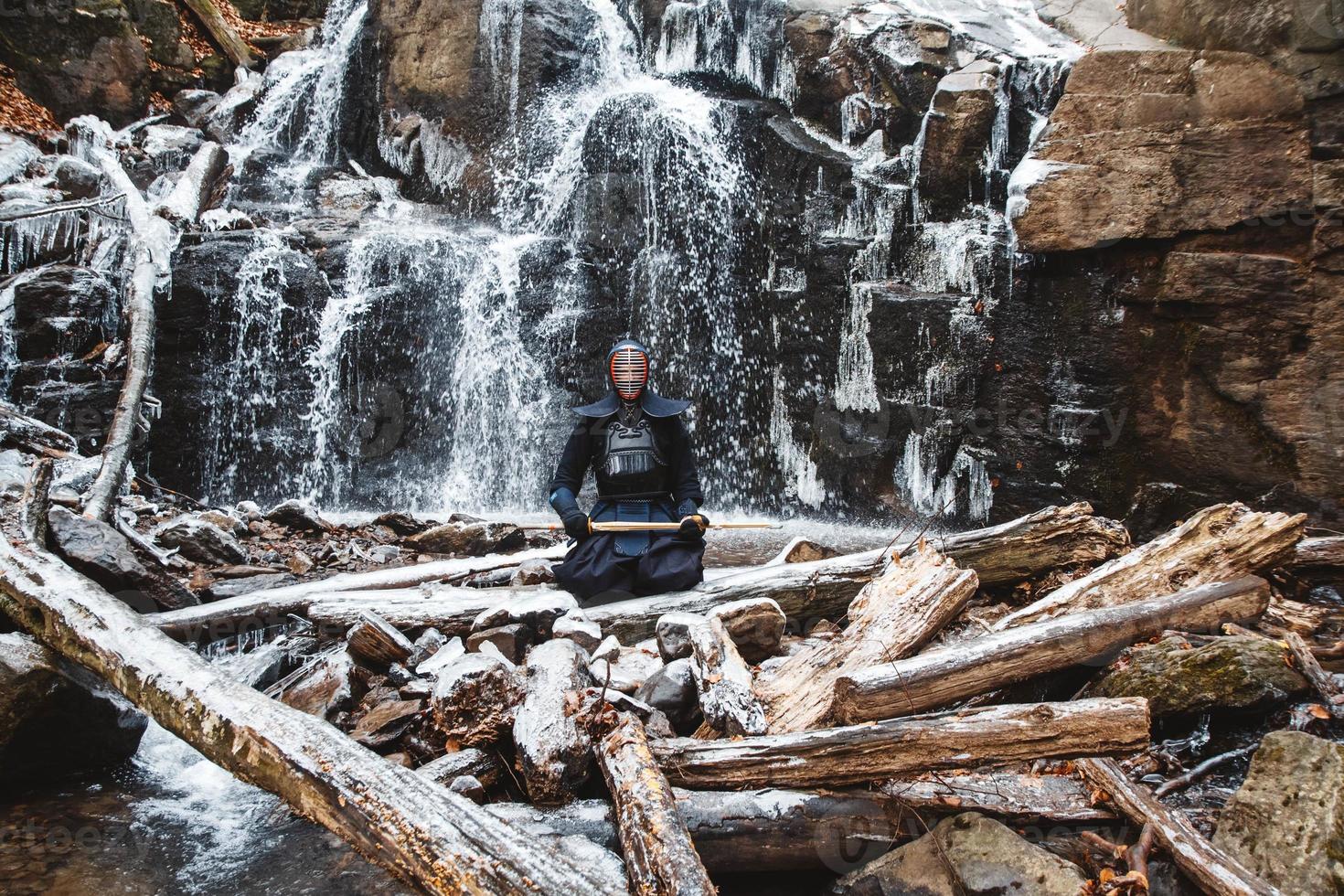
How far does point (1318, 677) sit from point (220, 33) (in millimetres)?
20584

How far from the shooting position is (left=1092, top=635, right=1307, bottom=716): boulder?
114 inches

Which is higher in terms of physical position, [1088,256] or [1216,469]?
[1088,256]

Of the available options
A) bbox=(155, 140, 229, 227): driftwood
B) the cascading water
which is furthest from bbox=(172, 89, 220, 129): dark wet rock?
the cascading water

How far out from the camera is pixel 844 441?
1075 centimetres

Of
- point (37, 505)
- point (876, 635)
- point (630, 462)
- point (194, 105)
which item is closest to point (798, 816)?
point (876, 635)

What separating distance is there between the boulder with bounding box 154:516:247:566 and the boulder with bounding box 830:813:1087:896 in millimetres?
5401

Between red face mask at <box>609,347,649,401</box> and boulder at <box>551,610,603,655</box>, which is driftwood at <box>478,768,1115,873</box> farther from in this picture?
red face mask at <box>609,347,649,401</box>

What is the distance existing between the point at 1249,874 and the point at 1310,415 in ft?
23.4

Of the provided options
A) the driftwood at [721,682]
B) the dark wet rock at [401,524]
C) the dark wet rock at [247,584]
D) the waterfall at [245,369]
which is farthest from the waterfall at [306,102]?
the driftwood at [721,682]

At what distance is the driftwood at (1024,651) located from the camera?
2580mm

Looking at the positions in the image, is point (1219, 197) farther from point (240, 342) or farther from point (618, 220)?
point (240, 342)

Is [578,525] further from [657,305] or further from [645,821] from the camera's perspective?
[657,305]

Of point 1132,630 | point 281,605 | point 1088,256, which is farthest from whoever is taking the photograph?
point 1088,256

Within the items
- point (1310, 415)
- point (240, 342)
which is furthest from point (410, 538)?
point (1310, 415)
